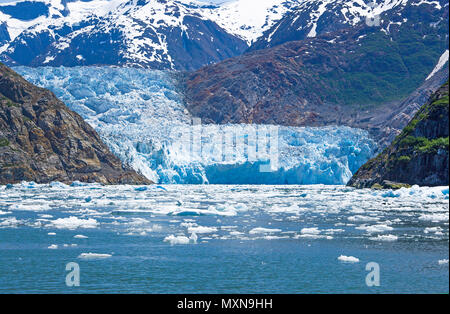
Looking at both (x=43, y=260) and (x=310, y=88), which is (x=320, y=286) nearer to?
(x=43, y=260)

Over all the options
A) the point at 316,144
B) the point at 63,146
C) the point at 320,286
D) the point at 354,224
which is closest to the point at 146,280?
the point at 320,286

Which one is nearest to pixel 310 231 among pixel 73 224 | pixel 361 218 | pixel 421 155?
pixel 361 218

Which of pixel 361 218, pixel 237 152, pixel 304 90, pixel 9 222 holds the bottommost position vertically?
pixel 9 222

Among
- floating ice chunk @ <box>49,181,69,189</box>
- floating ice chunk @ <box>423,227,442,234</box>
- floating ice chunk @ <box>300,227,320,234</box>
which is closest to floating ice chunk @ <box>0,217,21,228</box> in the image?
floating ice chunk @ <box>300,227,320,234</box>

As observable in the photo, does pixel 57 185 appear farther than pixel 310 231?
Yes

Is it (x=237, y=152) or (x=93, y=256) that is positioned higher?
(x=237, y=152)

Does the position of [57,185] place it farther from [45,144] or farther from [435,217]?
[435,217]

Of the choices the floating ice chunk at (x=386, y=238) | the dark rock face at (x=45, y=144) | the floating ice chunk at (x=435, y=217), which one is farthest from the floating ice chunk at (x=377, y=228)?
the dark rock face at (x=45, y=144)
